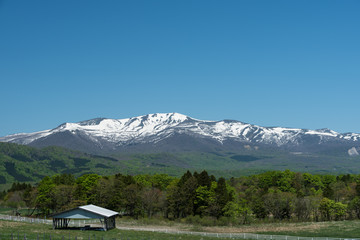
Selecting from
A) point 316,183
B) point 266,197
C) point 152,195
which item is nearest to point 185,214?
point 152,195

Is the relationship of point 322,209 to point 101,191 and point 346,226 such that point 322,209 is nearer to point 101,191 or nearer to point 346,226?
point 346,226

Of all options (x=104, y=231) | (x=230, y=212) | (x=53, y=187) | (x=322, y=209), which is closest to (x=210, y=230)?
(x=230, y=212)

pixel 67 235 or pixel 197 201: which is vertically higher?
pixel 197 201

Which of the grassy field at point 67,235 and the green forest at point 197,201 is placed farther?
the green forest at point 197,201

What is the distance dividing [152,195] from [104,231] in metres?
44.4

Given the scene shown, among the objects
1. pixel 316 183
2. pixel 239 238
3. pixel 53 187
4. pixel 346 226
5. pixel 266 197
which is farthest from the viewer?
pixel 316 183

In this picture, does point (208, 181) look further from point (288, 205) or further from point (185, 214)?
point (288, 205)

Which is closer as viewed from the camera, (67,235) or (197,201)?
(67,235)

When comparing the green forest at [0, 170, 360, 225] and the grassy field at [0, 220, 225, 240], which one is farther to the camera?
the green forest at [0, 170, 360, 225]

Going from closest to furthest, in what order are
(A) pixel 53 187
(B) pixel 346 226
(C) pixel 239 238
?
(C) pixel 239 238 → (B) pixel 346 226 → (A) pixel 53 187

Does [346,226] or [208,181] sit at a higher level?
[208,181]

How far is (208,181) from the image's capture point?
4611 inches

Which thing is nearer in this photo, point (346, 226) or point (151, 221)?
point (346, 226)

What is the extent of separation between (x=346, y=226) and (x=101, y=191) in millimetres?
64362
